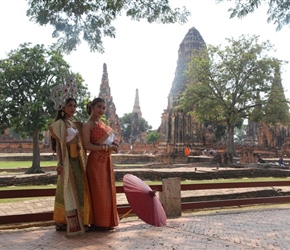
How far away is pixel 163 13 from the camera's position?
8.27 metres

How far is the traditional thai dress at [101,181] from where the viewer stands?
4125 millimetres

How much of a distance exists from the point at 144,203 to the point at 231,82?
64.1 feet

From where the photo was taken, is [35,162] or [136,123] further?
[136,123]

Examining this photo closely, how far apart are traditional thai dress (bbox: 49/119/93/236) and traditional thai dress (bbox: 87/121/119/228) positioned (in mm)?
90

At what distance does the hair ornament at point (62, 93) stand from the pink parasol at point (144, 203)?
135 centimetres

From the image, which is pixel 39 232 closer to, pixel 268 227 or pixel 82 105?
pixel 268 227

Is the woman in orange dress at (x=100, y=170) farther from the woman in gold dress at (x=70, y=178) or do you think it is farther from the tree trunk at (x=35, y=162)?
the tree trunk at (x=35, y=162)

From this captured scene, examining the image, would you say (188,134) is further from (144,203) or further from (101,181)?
(101,181)

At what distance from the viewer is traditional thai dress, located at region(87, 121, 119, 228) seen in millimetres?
4125

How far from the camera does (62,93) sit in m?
4.27

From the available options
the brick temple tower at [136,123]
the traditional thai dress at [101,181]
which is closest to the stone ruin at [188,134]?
the brick temple tower at [136,123]

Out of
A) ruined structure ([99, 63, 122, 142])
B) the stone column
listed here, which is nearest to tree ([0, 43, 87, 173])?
the stone column

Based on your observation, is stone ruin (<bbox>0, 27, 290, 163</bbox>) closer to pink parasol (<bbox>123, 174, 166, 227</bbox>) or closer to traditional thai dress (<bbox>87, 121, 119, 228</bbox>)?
pink parasol (<bbox>123, 174, 166, 227</bbox>)

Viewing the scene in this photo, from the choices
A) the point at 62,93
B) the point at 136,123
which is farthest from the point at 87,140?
the point at 136,123
